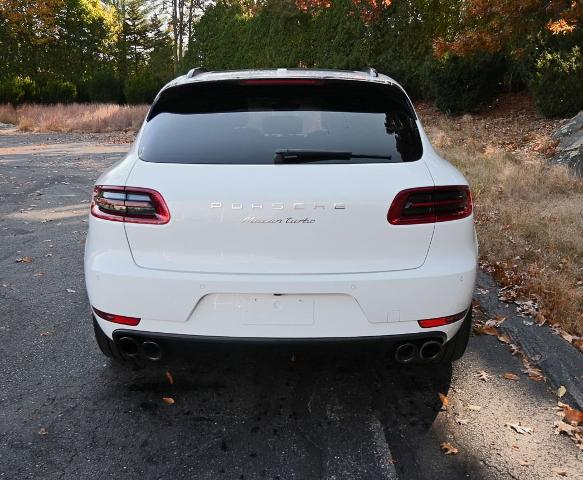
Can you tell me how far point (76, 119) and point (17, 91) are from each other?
872 cm

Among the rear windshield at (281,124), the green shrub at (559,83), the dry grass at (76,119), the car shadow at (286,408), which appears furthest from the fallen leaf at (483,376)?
the dry grass at (76,119)

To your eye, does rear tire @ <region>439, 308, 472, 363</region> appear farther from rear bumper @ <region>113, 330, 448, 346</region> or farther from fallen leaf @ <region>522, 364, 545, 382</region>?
fallen leaf @ <region>522, 364, 545, 382</region>

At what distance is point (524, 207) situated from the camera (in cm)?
695

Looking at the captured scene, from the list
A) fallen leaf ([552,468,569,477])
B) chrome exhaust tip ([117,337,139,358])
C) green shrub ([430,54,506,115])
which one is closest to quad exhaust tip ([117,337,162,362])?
chrome exhaust tip ([117,337,139,358])

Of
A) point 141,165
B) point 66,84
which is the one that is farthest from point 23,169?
point 66,84

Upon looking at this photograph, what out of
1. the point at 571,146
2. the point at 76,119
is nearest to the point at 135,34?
the point at 76,119

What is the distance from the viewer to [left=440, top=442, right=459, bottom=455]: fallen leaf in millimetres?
2674

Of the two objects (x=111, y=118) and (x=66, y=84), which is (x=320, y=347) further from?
(x=66, y=84)

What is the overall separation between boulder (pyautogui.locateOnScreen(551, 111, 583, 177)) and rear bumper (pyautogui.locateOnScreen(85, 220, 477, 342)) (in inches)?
275

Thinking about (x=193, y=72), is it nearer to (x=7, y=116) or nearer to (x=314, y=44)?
(x=314, y=44)

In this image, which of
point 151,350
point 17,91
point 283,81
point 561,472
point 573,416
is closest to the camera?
point 561,472

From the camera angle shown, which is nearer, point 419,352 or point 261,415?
point 419,352

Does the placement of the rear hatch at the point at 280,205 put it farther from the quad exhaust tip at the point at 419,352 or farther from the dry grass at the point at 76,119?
the dry grass at the point at 76,119

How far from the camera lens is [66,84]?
31.2 m
